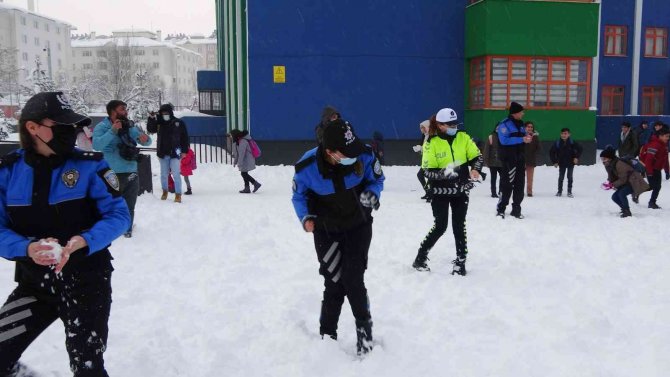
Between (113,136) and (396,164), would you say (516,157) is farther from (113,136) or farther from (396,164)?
(396,164)

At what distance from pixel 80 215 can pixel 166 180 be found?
9.08 metres

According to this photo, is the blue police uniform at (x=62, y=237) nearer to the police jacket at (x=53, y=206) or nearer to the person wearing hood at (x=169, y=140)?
the police jacket at (x=53, y=206)

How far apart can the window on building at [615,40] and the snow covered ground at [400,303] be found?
21.9m

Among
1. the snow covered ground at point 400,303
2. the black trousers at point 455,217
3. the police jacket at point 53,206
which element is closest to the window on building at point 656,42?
the snow covered ground at point 400,303

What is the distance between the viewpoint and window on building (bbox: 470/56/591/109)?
19.9 metres

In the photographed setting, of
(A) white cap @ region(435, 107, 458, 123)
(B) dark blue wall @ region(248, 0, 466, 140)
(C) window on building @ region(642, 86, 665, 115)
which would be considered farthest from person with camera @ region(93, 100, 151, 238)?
(C) window on building @ region(642, 86, 665, 115)

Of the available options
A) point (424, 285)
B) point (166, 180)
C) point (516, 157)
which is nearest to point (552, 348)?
point (424, 285)

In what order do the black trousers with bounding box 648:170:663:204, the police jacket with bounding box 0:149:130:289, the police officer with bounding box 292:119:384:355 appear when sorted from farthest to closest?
the black trousers with bounding box 648:170:663:204, the police officer with bounding box 292:119:384:355, the police jacket with bounding box 0:149:130:289

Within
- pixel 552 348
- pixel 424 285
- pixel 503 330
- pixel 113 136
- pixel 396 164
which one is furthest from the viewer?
pixel 396 164

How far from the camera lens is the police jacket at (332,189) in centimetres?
414

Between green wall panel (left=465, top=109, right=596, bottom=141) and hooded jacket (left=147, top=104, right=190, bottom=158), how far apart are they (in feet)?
37.5

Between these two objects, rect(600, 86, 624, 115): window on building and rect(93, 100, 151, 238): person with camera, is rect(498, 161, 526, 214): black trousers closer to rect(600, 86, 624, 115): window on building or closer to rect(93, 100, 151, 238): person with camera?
rect(93, 100, 151, 238): person with camera

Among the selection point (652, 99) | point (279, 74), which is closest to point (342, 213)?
point (279, 74)

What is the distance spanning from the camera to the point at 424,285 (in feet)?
20.1
